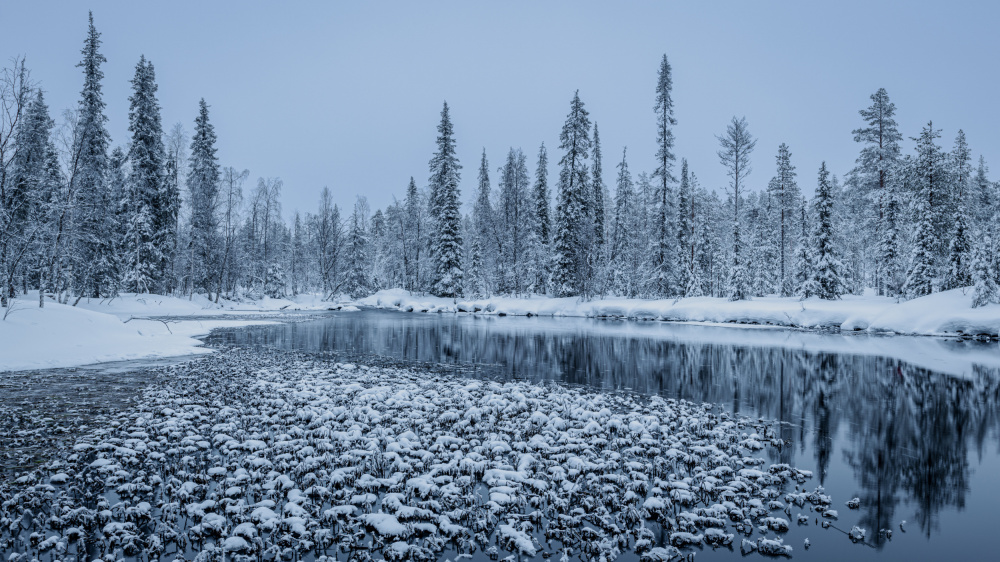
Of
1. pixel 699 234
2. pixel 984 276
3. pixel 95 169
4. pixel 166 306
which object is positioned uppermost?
pixel 95 169

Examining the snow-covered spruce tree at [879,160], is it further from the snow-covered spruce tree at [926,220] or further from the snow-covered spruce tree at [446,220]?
the snow-covered spruce tree at [446,220]

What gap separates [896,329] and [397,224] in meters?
57.7

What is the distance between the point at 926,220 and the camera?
30688 millimetres

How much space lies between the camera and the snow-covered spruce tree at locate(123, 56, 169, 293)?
3922 centimetres

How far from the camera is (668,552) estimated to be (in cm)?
469

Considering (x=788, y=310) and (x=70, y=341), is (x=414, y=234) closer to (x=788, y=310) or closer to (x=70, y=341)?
(x=788, y=310)

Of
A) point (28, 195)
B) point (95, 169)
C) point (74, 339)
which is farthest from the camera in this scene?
point (95, 169)

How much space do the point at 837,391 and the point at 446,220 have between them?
4153cm

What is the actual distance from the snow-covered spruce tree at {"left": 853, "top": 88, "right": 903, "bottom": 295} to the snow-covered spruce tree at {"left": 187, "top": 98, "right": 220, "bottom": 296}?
51.6m

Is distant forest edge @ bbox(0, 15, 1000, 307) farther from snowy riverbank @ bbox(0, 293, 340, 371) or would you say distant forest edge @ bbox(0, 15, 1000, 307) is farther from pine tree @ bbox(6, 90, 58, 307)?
snowy riverbank @ bbox(0, 293, 340, 371)

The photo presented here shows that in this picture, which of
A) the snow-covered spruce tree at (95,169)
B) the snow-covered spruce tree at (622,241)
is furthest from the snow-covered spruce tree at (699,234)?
the snow-covered spruce tree at (95,169)

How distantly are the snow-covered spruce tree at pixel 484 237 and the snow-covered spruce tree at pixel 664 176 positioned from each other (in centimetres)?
1879

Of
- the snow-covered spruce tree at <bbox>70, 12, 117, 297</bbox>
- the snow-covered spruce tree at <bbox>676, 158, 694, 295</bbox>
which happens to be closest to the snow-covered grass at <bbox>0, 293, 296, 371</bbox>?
the snow-covered spruce tree at <bbox>70, 12, 117, 297</bbox>

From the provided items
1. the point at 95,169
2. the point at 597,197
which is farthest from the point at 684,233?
the point at 95,169
